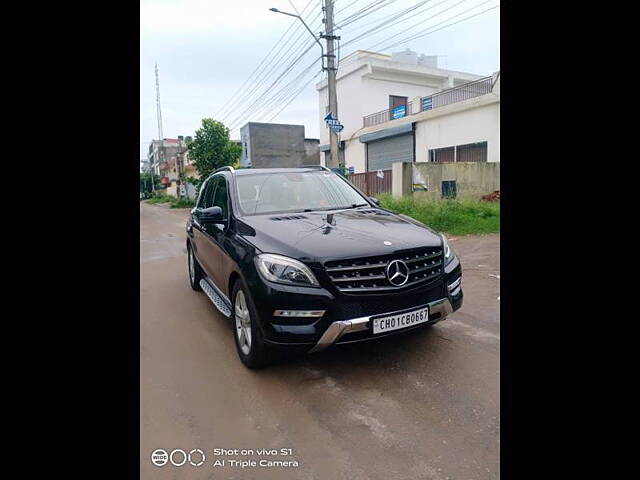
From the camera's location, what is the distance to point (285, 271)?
9.48ft

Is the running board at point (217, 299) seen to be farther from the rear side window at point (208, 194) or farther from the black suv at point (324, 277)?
the rear side window at point (208, 194)

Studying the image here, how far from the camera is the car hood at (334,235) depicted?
2922mm

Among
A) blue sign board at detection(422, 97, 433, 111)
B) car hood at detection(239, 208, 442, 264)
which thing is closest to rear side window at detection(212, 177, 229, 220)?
car hood at detection(239, 208, 442, 264)

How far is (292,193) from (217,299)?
1.25 m

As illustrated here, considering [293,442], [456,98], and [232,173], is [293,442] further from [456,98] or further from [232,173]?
A: [456,98]

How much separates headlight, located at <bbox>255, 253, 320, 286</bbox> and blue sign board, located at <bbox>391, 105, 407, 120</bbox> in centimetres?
1937

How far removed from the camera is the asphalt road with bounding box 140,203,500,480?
7.38 feet

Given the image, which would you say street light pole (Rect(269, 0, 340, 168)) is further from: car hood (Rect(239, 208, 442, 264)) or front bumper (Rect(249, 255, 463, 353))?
front bumper (Rect(249, 255, 463, 353))

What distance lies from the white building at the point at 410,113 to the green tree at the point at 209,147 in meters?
6.39
